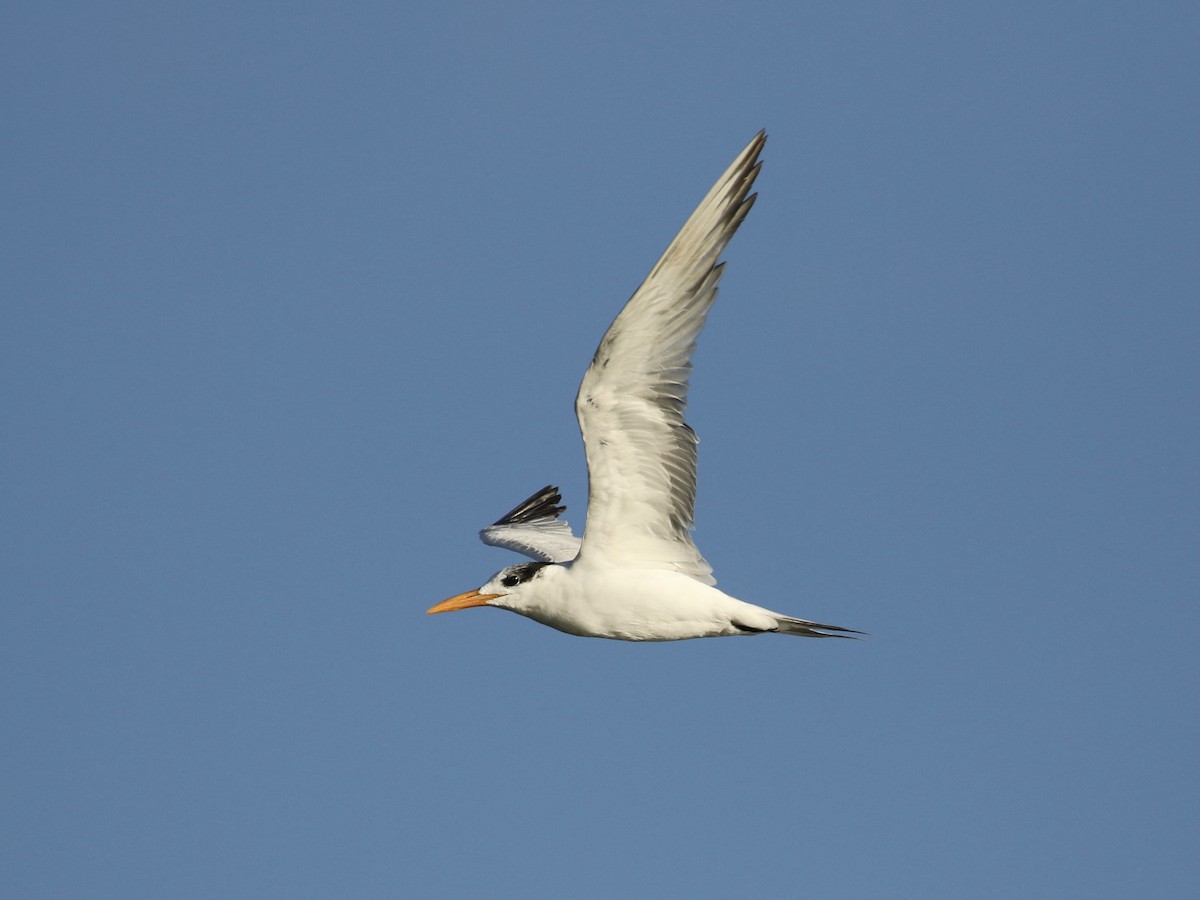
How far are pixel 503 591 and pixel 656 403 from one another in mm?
2646

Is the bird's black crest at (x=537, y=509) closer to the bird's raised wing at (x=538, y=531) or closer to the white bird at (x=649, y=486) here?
the bird's raised wing at (x=538, y=531)

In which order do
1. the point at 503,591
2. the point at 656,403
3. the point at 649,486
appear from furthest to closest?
the point at 503,591 → the point at 649,486 → the point at 656,403

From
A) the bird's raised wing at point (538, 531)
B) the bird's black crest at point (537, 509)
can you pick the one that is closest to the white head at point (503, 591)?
the bird's raised wing at point (538, 531)

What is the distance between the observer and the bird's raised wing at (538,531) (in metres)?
15.9

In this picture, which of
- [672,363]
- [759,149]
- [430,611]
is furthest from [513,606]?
[759,149]

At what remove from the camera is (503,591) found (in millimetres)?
12648

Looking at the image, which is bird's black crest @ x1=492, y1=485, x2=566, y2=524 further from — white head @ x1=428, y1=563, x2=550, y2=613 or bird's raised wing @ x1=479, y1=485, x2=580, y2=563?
white head @ x1=428, y1=563, x2=550, y2=613

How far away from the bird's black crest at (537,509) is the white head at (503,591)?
492 cm

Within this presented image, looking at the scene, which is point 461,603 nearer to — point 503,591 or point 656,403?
point 503,591

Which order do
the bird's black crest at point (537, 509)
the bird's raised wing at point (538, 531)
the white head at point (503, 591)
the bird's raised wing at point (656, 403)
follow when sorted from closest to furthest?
the bird's raised wing at point (656, 403) < the white head at point (503, 591) < the bird's raised wing at point (538, 531) < the bird's black crest at point (537, 509)

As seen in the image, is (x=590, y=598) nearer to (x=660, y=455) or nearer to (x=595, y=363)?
(x=660, y=455)

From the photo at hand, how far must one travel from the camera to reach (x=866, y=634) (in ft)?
38.6

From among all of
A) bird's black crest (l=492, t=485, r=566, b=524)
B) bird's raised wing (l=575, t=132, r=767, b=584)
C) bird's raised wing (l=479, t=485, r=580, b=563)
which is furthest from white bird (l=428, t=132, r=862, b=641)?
bird's black crest (l=492, t=485, r=566, b=524)

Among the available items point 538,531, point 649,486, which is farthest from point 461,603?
point 538,531
